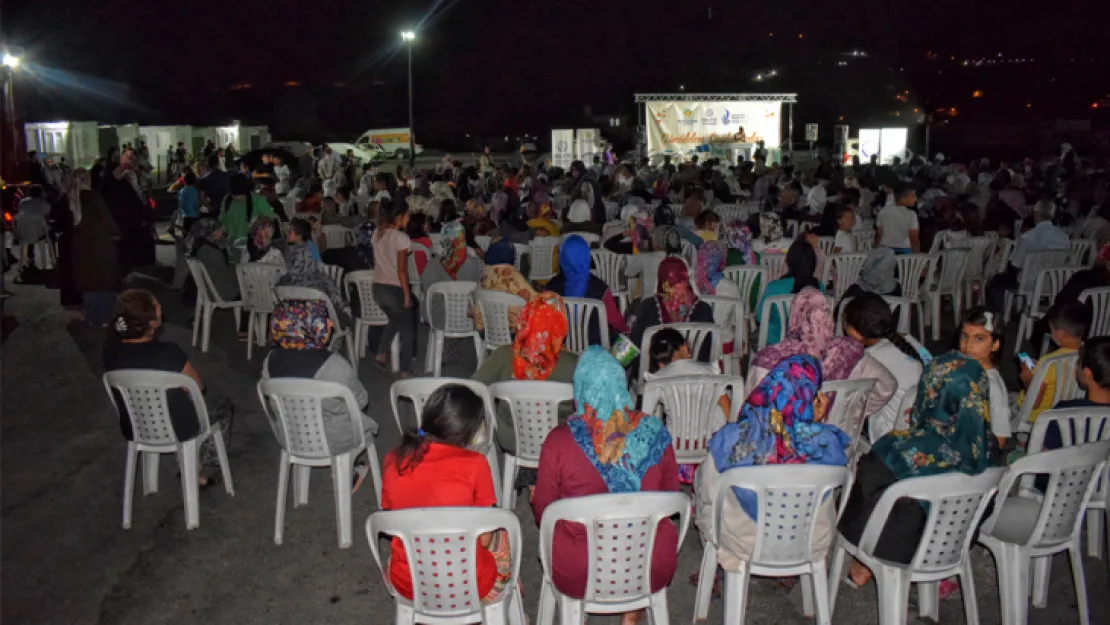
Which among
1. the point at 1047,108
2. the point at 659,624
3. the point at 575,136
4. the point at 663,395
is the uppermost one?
the point at 1047,108

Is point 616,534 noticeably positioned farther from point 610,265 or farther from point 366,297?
point 610,265

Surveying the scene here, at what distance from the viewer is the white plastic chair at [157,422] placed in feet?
14.7

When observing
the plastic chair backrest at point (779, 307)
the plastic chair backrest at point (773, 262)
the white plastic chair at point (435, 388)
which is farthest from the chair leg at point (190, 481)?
the plastic chair backrest at point (773, 262)

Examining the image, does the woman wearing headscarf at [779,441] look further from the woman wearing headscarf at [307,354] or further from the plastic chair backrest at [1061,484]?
the woman wearing headscarf at [307,354]

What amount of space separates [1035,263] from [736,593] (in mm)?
6423

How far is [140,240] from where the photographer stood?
37.8ft

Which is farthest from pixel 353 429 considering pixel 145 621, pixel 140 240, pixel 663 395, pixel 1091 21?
pixel 1091 21

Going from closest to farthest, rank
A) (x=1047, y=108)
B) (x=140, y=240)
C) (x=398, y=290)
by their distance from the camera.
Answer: (x=398, y=290) → (x=140, y=240) → (x=1047, y=108)

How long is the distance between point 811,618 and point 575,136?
2143 centimetres

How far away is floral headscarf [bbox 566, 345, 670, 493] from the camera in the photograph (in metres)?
3.18

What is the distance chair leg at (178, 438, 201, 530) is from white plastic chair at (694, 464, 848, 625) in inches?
110

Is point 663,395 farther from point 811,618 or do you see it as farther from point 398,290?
point 398,290

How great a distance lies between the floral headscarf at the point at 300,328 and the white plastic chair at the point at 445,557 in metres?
1.78

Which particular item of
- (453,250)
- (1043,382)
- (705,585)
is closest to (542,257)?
(453,250)
